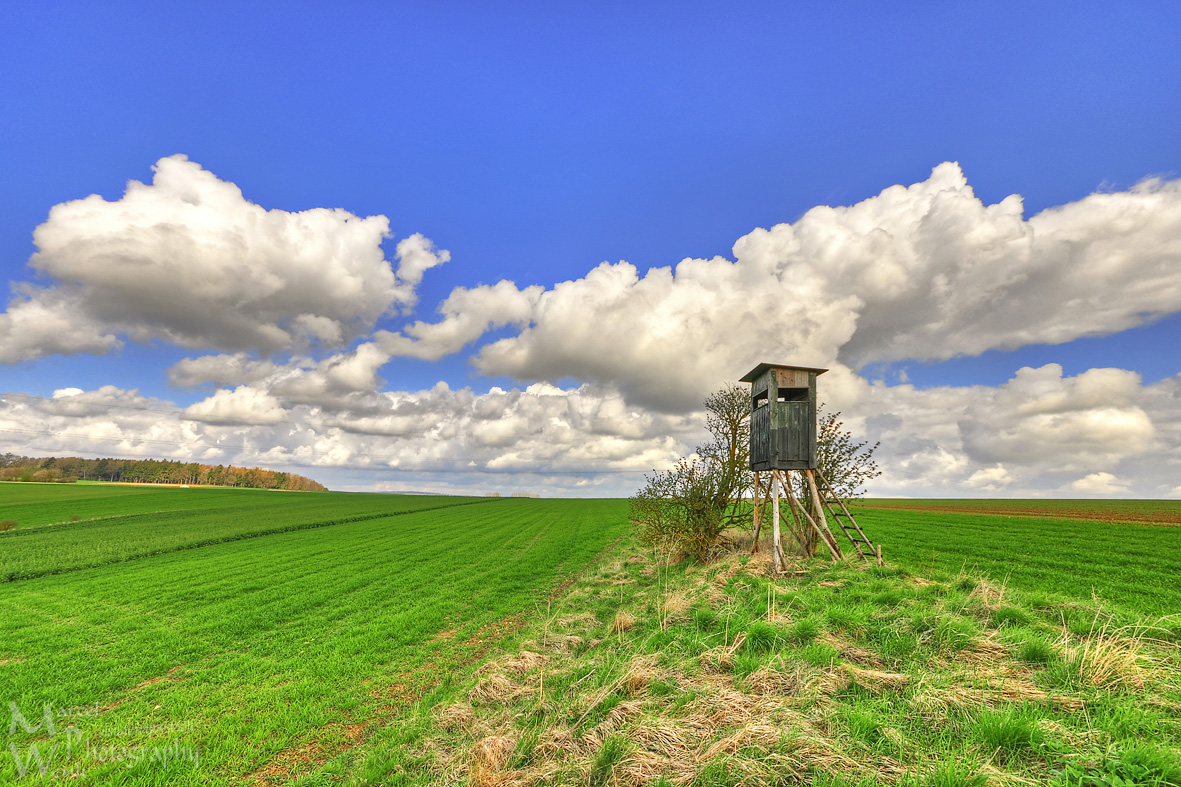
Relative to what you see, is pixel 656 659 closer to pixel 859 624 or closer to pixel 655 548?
pixel 859 624

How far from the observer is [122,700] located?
8.59 meters

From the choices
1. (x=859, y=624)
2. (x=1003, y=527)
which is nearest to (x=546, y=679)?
(x=859, y=624)

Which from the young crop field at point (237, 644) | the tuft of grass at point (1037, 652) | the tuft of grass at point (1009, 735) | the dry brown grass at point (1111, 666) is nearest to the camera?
the tuft of grass at point (1009, 735)

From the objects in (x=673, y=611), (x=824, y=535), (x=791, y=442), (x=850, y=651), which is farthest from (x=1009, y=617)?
(x=791, y=442)

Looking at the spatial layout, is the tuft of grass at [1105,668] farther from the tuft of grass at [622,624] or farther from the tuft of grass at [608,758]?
the tuft of grass at [622,624]

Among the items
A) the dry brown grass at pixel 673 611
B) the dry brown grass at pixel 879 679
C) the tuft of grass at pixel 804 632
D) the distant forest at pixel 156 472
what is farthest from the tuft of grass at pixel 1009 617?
the distant forest at pixel 156 472

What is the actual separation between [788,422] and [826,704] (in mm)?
11546

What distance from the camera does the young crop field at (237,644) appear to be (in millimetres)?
6941

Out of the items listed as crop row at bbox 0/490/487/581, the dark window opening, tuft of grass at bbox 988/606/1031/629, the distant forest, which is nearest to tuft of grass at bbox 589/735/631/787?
tuft of grass at bbox 988/606/1031/629

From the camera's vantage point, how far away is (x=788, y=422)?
15.5 metres

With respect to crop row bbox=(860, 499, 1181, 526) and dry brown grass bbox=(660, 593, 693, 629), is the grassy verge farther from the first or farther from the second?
crop row bbox=(860, 499, 1181, 526)

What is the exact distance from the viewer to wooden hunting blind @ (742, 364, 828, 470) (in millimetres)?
15391

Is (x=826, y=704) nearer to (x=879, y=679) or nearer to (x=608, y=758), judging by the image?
(x=879, y=679)

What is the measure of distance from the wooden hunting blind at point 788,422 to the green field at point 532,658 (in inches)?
137
